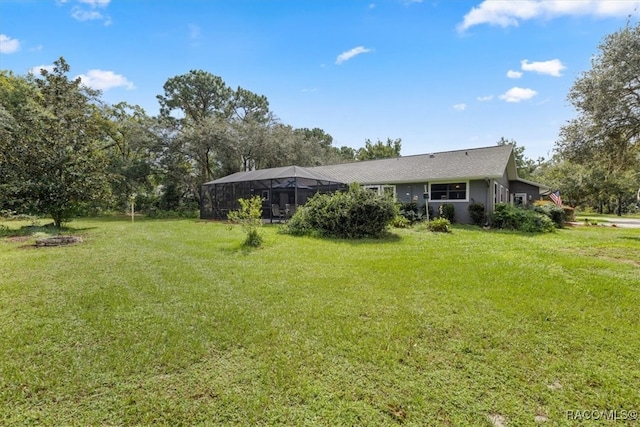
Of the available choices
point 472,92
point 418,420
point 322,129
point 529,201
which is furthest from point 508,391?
point 322,129

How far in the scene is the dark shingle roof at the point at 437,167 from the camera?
1312 centimetres

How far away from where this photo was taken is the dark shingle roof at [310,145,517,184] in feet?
43.0

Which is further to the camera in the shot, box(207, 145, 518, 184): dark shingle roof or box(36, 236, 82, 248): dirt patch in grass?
box(207, 145, 518, 184): dark shingle roof

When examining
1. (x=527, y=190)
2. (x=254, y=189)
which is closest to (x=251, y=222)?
(x=254, y=189)

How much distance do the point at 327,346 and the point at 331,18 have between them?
10420 mm

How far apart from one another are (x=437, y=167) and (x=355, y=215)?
778 cm

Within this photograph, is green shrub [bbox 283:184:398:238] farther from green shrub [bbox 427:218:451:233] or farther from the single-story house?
the single-story house

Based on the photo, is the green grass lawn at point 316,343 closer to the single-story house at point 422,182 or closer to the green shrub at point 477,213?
the green shrub at point 477,213

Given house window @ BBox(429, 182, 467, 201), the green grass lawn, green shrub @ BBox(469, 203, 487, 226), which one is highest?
house window @ BBox(429, 182, 467, 201)

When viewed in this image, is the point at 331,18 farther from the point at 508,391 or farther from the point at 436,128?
the point at 436,128

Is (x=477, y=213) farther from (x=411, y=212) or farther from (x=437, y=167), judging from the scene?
(x=437, y=167)

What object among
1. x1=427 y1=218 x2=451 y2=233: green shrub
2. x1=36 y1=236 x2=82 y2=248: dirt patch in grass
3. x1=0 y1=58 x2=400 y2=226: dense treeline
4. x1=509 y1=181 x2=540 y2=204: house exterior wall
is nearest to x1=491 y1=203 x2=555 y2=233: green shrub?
x1=427 y1=218 x2=451 y2=233: green shrub

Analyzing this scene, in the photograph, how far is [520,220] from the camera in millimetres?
11477

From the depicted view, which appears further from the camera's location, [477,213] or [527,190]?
[527,190]
